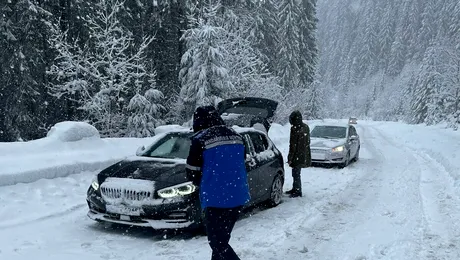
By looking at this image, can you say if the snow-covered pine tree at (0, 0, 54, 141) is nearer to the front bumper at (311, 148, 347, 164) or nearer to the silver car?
the silver car

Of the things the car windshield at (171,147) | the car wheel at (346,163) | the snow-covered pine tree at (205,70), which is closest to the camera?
the car windshield at (171,147)

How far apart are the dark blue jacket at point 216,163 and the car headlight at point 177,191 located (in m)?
1.96

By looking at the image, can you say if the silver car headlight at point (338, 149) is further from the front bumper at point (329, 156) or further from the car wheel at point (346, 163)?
the car wheel at point (346, 163)

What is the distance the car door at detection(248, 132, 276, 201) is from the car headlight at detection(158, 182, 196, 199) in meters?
2.11

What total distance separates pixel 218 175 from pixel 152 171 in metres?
2.67

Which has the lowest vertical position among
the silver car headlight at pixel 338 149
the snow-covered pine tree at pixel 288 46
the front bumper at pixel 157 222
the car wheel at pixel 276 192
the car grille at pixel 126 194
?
the silver car headlight at pixel 338 149

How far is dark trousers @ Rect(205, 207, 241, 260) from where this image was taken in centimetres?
407

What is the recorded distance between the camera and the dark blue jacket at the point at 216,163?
159 inches

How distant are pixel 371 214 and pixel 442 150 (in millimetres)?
14537

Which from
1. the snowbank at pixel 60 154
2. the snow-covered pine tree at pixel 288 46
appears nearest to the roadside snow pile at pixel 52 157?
the snowbank at pixel 60 154

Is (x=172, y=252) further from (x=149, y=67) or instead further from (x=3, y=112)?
(x=149, y=67)

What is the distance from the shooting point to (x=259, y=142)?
8.67 m

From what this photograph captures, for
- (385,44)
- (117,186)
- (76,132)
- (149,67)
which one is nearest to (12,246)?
(117,186)

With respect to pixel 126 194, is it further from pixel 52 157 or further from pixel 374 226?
pixel 52 157
